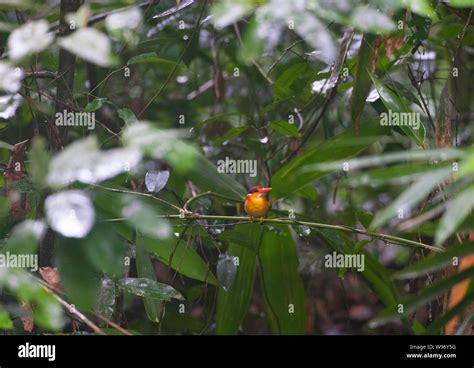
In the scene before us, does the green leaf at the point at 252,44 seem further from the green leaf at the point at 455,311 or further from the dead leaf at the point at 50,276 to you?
the dead leaf at the point at 50,276

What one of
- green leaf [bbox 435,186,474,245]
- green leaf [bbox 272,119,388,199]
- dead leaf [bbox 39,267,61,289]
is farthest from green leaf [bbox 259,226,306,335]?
green leaf [bbox 435,186,474,245]

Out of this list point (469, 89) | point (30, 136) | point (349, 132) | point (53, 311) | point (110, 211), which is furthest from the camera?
point (469, 89)

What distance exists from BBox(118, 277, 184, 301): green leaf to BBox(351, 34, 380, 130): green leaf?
0.62 metres

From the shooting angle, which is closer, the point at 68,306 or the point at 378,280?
the point at 68,306

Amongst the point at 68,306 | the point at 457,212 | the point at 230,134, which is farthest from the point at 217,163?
the point at 457,212

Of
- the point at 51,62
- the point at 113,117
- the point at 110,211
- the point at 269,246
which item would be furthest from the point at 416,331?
the point at 51,62

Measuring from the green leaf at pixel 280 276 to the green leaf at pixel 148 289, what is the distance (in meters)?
0.45

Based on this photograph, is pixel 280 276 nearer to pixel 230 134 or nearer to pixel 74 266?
pixel 230 134

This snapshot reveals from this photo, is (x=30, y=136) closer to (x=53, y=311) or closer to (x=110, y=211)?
(x=110, y=211)

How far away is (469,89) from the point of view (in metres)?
2.39

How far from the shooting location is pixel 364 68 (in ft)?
5.13

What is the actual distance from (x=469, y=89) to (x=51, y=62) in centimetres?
152

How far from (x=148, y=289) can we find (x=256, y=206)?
0.38m
